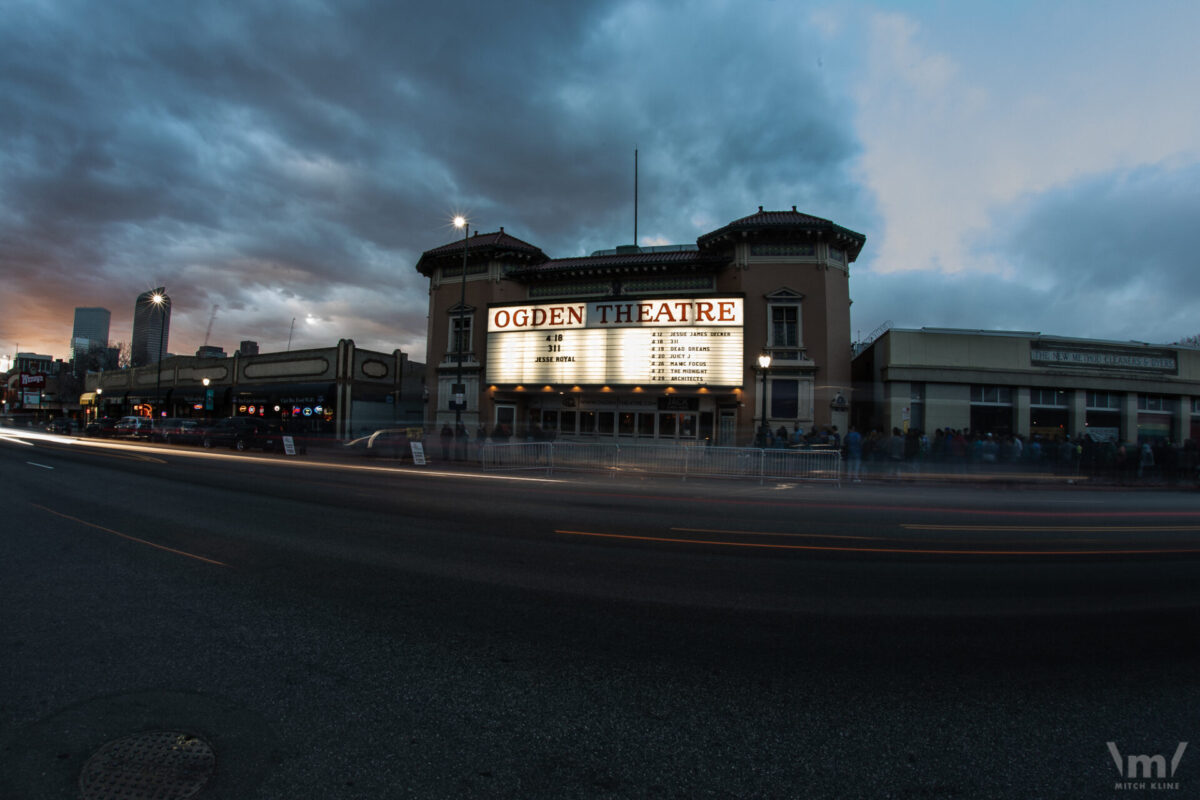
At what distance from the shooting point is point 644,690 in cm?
333

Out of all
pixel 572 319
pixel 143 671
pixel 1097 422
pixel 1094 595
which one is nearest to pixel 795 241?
pixel 572 319

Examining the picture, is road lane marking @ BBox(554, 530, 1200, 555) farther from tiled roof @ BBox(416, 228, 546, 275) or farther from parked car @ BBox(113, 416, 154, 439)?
parked car @ BBox(113, 416, 154, 439)

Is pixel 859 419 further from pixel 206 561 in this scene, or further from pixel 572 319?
pixel 206 561

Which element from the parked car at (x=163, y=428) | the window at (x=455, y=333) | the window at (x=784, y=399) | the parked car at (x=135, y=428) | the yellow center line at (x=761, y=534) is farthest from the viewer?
the parked car at (x=135, y=428)

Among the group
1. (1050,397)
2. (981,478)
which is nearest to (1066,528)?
(981,478)

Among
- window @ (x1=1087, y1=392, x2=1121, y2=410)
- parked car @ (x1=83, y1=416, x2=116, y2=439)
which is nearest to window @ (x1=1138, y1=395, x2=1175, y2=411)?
window @ (x1=1087, y1=392, x2=1121, y2=410)

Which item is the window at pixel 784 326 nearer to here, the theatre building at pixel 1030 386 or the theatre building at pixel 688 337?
the theatre building at pixel 688 337

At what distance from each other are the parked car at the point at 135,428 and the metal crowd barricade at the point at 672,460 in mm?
29497

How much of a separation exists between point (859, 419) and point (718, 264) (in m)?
10.4

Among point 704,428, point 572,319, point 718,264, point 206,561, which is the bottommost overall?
point 206,561

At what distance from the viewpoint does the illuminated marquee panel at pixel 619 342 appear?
23.0 m

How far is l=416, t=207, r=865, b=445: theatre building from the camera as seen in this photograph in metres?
23.4

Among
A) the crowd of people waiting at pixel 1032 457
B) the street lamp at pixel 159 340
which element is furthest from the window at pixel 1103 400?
the street lamp at pixel 159 340

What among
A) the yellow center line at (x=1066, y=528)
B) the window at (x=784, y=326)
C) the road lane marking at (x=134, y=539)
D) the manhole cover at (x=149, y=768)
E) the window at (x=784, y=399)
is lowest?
the yellow center line at (x=1066, y=528)
